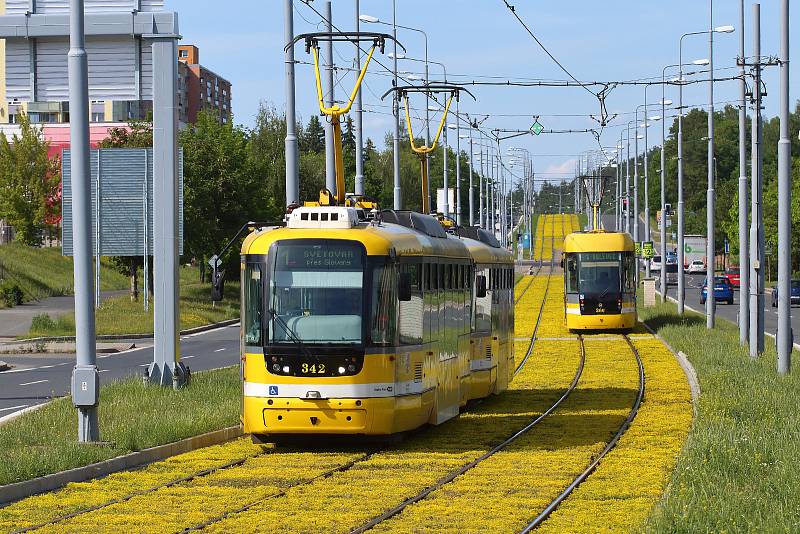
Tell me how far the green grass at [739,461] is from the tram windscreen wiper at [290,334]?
4.51 m

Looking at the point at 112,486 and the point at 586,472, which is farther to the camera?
the point at 586,472

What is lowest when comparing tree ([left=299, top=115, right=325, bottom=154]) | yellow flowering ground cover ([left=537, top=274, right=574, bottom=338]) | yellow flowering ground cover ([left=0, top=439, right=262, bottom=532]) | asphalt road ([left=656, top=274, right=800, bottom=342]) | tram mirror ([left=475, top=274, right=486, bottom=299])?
asphalt road ([left=656, top=274, right=800, bottom=342])

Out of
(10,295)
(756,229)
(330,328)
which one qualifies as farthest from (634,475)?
(10,295)

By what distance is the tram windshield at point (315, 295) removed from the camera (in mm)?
17656

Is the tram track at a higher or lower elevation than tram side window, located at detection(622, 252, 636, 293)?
lower

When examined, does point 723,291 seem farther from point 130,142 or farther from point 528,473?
point 528,473

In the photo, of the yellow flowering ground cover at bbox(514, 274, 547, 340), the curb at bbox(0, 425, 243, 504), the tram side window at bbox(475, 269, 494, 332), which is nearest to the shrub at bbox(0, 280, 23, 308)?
the yellow flowering ground cover at bbox(514, 274, 547, 340)

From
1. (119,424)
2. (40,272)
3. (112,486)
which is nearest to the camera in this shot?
(112,486)

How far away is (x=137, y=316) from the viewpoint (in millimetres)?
58312

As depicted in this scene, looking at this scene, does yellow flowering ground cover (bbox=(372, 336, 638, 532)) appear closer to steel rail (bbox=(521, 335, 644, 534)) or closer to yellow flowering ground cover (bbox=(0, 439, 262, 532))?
steel rail (bbox=(521, 335, 644, 534))

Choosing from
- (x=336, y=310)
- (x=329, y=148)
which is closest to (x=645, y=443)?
(x=336, y=310)

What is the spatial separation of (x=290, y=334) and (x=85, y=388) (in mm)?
2471

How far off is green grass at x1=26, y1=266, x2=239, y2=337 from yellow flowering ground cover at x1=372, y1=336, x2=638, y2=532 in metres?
28.7

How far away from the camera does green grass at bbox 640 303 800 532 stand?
11.2 meters
